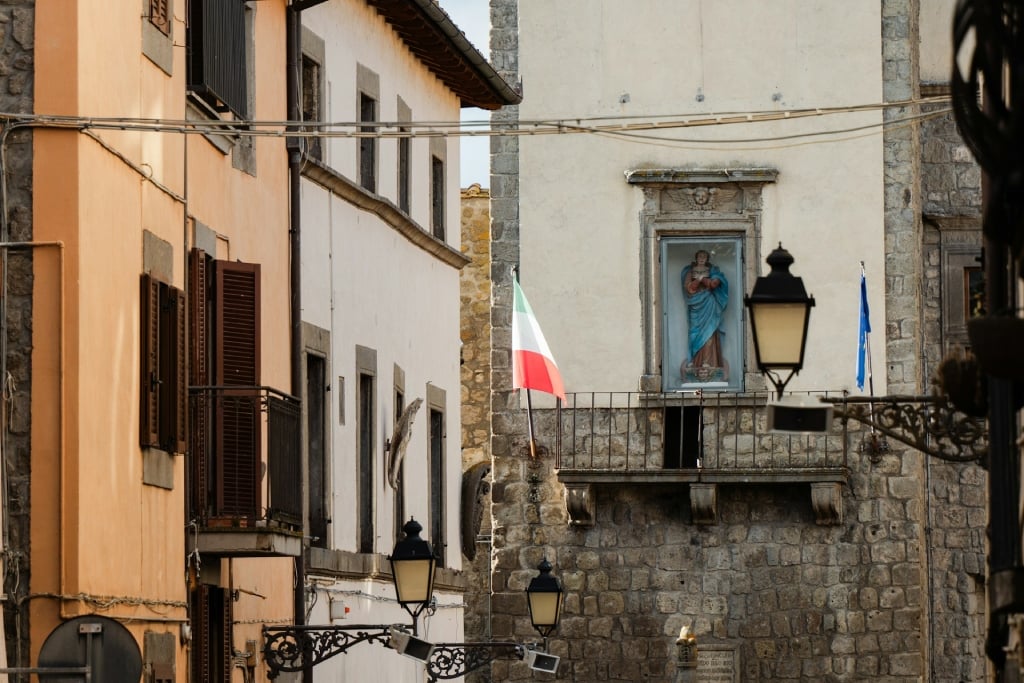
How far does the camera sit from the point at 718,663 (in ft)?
86.9

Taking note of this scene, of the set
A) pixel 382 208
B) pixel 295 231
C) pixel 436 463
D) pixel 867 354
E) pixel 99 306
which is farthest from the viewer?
pixel 867 354

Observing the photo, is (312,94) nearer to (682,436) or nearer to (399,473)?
(399,473)

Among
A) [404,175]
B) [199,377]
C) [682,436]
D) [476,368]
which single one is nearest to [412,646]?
[199,377]

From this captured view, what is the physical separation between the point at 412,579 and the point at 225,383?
76.8 inches

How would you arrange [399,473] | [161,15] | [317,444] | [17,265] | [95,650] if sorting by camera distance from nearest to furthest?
[95,650], [17,265], [161,15], [317,444], [399,473]

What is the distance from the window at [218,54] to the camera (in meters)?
16.4

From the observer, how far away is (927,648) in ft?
88.5

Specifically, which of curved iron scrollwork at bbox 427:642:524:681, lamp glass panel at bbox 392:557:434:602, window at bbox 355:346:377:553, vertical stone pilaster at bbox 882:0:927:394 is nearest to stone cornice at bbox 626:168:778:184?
vertical stone pilaster at bbox 882:0:927:394

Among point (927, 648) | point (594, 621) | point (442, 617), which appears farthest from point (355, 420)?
point (927, 648)

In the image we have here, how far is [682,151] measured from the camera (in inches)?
1054

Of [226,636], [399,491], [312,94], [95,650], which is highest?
[312,94]

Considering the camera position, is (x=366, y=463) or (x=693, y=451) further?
(x=693, y=451)

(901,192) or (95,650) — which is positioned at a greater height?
(901,192)

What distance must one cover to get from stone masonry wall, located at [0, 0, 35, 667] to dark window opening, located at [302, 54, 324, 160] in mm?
7420
